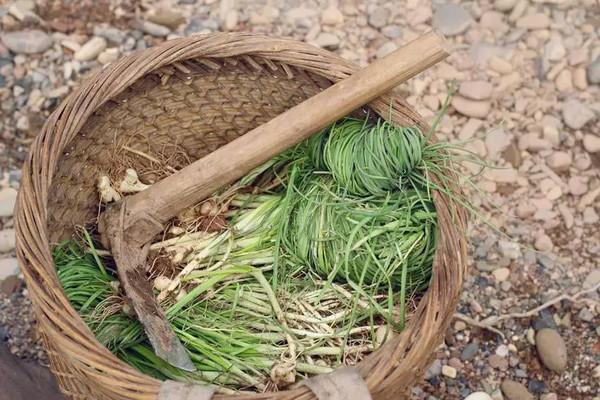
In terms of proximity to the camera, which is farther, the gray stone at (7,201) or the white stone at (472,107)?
the white stone at (472,107)

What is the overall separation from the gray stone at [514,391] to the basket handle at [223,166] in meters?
0.92

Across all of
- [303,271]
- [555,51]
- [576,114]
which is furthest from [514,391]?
[555,51]

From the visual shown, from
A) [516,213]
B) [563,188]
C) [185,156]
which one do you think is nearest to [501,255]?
[516,213]

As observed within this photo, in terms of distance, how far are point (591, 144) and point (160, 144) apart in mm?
1408

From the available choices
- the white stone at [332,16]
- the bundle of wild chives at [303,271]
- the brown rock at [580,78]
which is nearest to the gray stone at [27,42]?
the white stone at [332,16]

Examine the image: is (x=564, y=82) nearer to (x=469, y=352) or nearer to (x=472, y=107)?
(x=472, y=107)

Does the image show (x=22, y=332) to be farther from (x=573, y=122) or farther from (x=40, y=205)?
(x=573, y=122)

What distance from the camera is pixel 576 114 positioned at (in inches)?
106

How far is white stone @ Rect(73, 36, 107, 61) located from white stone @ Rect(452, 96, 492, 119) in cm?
124

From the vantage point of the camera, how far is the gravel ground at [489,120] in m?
2.29

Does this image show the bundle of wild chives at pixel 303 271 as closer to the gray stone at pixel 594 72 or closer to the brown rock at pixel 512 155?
the brown rock at pixel 512 155

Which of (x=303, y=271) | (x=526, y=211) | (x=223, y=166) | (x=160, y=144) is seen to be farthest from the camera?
(x=526, y=211)

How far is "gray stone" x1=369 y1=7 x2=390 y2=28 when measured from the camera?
2898 mm

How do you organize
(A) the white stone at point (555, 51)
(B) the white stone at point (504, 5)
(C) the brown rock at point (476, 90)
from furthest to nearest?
(B) the white stone at point (504, 5)
(A) the white stone at point (555, 51)
(C) the brown rock at point (476, 90)
